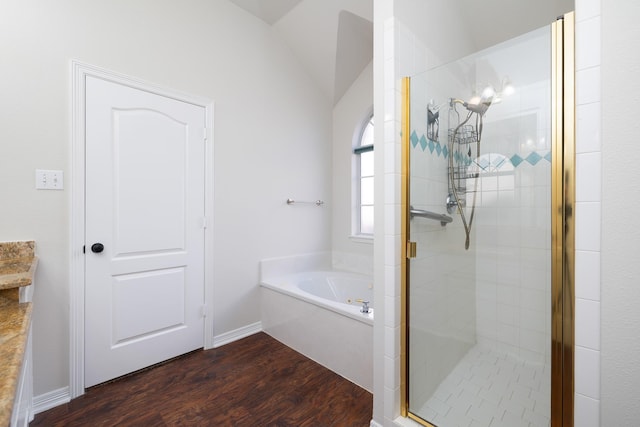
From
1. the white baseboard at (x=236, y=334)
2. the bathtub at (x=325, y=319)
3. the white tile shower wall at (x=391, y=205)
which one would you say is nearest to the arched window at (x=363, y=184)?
the bathtub at (x=325, y=319)

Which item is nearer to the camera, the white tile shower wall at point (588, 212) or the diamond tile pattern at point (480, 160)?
the white tile shower wall at point (588, 212)

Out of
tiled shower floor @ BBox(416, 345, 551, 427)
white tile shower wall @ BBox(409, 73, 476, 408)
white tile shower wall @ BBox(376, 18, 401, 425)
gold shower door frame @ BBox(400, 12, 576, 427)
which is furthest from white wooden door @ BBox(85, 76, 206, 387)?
gold shower door frame @ BBox(400, 12, 576, 427)

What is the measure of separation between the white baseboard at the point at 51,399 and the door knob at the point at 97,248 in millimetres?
792

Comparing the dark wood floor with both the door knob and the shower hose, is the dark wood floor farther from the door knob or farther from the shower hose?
the shower hose

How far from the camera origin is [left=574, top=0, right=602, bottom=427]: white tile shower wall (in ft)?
2.82

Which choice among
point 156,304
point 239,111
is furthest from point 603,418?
point 239,111

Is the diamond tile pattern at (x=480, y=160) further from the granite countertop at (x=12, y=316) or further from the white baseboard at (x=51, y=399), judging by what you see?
the white baseboard at (x=51, y=399)

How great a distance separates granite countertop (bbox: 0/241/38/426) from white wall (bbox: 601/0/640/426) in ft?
4.62

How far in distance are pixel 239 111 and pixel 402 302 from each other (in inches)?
79.0

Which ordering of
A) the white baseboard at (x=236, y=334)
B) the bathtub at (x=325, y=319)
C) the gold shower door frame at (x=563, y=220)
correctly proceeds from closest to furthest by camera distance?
1. the gold shower door frame at (x=563, y=220)
2. the bathtub at (x=325, y=319)
3. the white baseboard at (x=236, y=334)

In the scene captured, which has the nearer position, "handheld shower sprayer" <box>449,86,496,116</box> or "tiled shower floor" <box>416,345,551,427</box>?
"tiled shower floor" <box>416,345,551,427</box>

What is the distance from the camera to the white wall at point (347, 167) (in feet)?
9.82

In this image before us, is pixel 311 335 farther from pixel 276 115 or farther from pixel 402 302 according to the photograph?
pixel 276 115

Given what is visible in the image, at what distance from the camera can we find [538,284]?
4.54 ft
